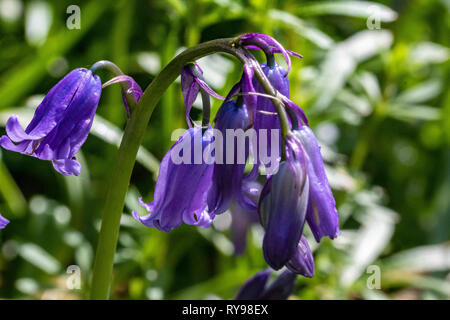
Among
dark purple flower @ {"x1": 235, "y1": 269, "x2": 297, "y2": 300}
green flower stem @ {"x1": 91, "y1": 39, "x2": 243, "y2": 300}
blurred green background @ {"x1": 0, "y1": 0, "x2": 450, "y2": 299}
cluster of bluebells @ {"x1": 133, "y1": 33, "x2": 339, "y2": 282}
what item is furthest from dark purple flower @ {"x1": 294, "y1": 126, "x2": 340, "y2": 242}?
blurred green background @ {"x1": 0, "y1": 0, "x2": 450, "y2": 299}

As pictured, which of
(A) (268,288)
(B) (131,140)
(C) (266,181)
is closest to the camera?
(C) (266,181)

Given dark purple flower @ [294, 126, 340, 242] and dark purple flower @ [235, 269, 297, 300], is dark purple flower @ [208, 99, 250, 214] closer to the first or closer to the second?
dark purple flower @ [294, 126, 340, 242]

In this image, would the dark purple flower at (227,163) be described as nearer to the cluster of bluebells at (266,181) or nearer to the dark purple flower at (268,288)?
the cluster of bluebells at (266,181)

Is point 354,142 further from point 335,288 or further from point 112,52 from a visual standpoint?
point 112,52

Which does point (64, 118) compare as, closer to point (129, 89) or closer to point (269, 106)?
point (129, 89)

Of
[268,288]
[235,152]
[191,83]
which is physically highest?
[191,83]

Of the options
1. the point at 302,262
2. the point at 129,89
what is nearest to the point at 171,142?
the point at 129,89
